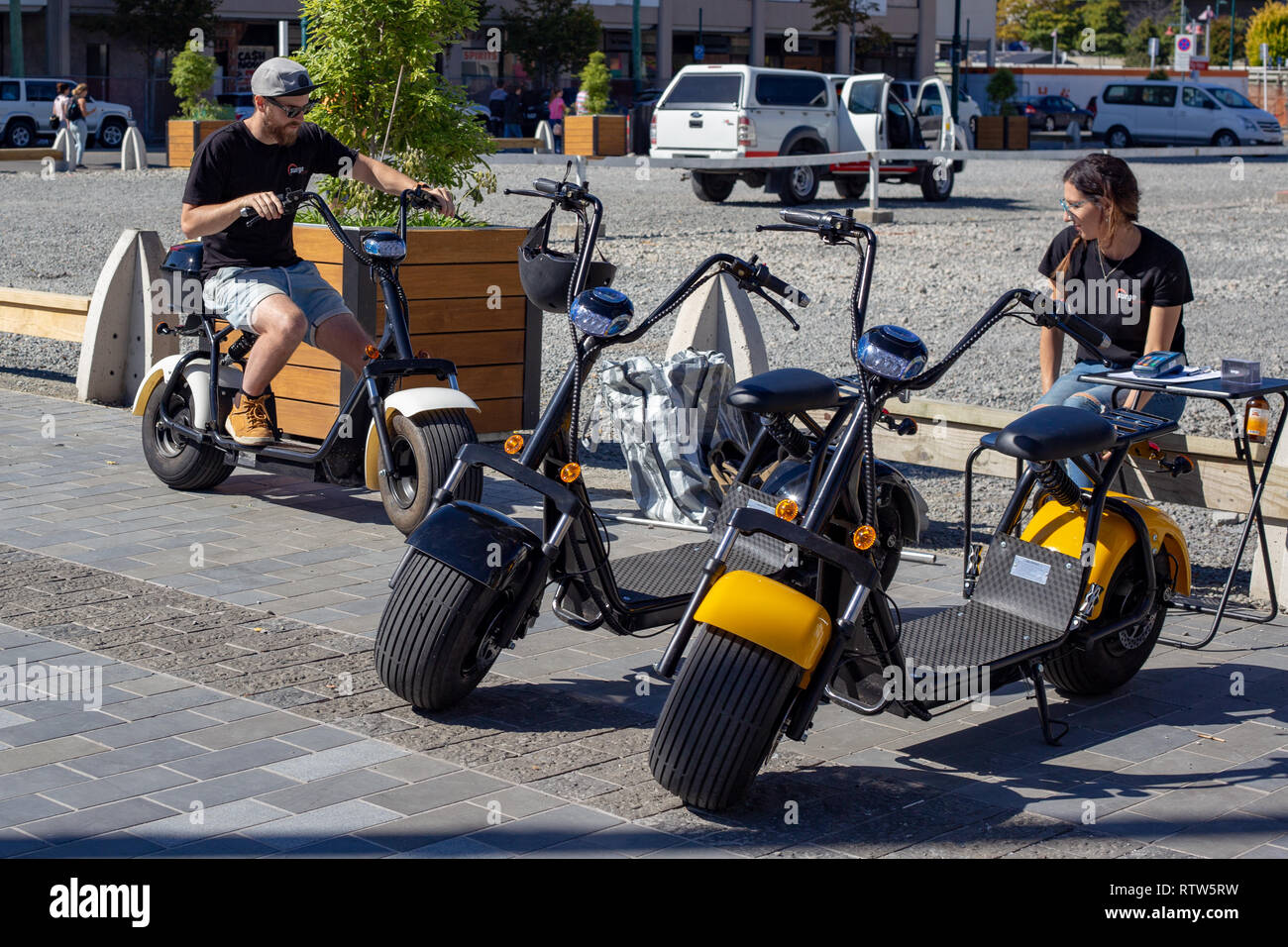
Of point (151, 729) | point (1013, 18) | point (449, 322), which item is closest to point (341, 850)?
point (151, 729)

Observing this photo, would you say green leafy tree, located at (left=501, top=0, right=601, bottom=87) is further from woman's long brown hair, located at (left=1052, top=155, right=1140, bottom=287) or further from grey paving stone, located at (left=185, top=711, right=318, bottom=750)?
grey paving stone, located at (left=185, top=711, right=318, bottom=750)

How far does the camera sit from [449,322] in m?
7.61

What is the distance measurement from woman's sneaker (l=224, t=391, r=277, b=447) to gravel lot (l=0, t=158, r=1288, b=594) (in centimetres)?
175

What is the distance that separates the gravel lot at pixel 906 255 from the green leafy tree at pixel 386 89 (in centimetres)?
173

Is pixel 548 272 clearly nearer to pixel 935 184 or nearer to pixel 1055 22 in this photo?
pixel 935 184

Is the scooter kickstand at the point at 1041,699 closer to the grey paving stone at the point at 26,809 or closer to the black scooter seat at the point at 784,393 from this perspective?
the black scooter seat at the point at 784,393

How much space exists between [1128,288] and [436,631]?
2825 mm

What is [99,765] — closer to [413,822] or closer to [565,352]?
[413,822]

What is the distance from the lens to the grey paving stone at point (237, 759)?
4.00 metres

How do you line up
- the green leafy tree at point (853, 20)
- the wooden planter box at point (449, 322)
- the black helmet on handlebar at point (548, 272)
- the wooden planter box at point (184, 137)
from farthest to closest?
1. the green leafy tree at point (853, 20)
2. the wooden planter box at point (184, 137)
3. the wooden planter box at point (449, 322)
4. the black helmet on handlebar at point (548, 272)

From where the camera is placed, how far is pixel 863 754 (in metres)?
4.28

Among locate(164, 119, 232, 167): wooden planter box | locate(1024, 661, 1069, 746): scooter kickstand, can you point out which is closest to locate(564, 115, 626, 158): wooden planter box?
locate(164, 119, 232, 167): wooden planter box

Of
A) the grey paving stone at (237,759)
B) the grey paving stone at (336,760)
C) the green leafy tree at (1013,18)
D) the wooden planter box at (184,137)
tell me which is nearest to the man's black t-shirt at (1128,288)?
the grey paving stone at (336,760)

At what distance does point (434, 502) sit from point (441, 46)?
4.30 m
